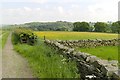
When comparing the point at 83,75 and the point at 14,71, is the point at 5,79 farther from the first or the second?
the point at 83,75

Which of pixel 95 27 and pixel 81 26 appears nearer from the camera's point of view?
pixel 95 27

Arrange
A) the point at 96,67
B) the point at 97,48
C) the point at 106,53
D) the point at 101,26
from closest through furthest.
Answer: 1. the point at 96,67
2. the point at 106,53
3. the point at 97,48
4. the point at 101,26

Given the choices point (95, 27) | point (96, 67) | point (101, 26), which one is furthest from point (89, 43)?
point (95, 27)

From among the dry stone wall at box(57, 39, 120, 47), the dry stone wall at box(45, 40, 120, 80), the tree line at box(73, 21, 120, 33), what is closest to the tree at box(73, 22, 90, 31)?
the tree line at box(73, 21, 120, 33)

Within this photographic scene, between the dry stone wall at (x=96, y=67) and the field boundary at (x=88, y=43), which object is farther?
the field boundary at (x=88, y=43)

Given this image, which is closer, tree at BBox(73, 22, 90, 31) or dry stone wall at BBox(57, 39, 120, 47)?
dry stone wall at BBox(57, 39, 120, 47)

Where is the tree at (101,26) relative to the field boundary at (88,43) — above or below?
above

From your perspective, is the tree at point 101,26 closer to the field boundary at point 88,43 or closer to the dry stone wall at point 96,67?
the field boundary at point 88,43

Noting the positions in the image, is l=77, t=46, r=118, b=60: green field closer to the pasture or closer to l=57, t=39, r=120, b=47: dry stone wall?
the pasture

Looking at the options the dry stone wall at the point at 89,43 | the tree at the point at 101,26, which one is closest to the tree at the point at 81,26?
the tree at the point at 101,26

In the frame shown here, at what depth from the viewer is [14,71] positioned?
32.5ft

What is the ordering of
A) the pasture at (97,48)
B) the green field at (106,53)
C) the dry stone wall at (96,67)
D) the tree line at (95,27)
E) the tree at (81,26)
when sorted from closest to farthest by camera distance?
the dry stone wall at (96,67), the green field at (106,53), the pasture at (97,48), the tree line at (95,27), the tree at (81,26)

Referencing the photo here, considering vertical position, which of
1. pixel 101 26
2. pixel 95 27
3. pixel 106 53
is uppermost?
pixel 101 26

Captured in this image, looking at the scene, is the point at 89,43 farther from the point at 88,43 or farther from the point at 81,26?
the point at 81,26
